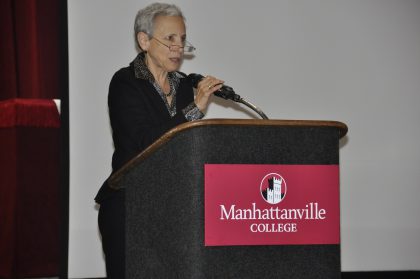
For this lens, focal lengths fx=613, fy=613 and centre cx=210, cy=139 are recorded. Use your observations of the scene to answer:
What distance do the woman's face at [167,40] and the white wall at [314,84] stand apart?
1.49 m

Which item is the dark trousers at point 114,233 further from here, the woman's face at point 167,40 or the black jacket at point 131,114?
the woman's face at point 167,40

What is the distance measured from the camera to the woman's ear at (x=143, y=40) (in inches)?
85.3

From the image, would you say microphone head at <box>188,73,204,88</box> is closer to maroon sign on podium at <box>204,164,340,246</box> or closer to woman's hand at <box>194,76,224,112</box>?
woman's hand at <box>194,76,224,112</box>

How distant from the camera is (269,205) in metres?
1.59

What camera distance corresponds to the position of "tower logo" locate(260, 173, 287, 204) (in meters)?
1.58

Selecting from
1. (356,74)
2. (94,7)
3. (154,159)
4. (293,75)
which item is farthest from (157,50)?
(356,74)

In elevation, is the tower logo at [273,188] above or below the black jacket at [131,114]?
below

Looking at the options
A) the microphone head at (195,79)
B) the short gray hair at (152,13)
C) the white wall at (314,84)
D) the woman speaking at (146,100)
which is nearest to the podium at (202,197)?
the woman speaking at (146,100)
